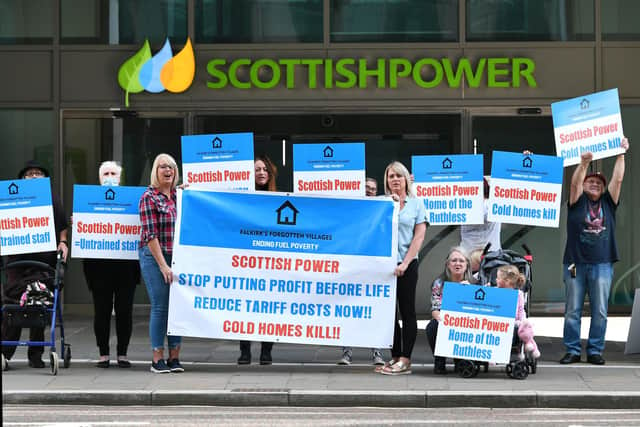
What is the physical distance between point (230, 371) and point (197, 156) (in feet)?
6.89

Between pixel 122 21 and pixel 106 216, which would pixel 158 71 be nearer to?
pixel 122 21

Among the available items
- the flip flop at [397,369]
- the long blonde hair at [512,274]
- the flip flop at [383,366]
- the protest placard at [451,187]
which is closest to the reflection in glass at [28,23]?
the protest placard at [451,187]

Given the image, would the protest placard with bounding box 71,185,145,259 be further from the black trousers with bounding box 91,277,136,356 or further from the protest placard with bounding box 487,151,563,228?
the protest placard with bounding box 487,151,563,228

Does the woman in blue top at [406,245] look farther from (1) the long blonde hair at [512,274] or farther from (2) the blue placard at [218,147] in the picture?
(2) the blue placard at [218,147]

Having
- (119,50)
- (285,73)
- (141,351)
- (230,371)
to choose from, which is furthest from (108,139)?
(230,371)

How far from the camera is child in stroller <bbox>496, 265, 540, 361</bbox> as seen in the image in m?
10.3

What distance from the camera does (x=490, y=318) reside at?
10.3 metres

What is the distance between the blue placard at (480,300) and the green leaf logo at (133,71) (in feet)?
21.4

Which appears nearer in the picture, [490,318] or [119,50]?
[490,318]

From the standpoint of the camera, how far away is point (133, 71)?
1548cm

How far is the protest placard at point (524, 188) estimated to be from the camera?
11.5m

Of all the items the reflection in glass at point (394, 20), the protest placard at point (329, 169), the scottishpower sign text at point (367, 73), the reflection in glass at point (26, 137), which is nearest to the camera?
the protest placard at point (329, 169)

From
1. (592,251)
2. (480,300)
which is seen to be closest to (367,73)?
(592,251)

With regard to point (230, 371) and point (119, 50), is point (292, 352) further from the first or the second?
point (119, 50)
